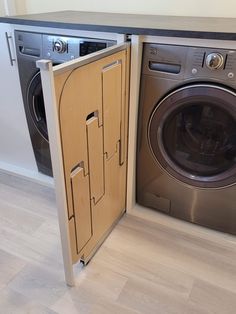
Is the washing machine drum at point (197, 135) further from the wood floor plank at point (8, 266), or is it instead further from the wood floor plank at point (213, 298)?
the wood floor plank at point (8, 266)

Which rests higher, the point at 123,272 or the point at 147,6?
the point at 147,6

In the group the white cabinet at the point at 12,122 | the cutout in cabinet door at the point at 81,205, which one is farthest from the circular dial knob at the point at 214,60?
the white cabinet at the point at 12,122

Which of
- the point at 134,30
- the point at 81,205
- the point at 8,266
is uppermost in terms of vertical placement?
the point at 134,30

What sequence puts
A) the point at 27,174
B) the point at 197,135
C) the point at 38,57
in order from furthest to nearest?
the point at 27,174
the point at 38,57
the point at 197,135

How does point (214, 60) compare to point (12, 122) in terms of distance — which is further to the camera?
point (12, 122)

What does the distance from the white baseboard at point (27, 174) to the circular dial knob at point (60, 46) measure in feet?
2.65

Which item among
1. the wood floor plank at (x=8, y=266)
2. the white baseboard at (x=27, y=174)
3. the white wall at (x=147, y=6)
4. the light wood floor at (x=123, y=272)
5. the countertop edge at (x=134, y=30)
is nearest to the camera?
the countertop edge at (x=134, y=30)

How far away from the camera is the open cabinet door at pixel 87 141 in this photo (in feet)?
2.69

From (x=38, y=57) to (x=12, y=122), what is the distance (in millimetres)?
487

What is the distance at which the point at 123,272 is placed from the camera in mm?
1216

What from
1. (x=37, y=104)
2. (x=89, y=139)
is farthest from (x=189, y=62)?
(x=37, y=104)

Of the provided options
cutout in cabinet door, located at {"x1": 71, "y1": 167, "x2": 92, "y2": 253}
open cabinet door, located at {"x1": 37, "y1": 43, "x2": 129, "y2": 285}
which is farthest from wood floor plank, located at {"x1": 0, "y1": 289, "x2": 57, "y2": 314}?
cutout in cabinet door, located at {"x1": 71, "y1": 167, "x2": 92, "y2": 253}

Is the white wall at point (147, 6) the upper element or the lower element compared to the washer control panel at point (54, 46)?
upper

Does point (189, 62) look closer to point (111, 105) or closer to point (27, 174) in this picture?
point (111, 105)
